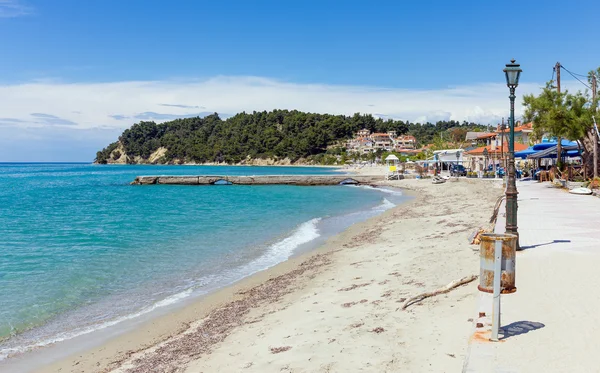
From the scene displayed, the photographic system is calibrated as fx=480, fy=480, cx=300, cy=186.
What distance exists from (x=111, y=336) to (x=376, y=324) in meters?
4.89

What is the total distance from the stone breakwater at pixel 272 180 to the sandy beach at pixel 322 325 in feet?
169

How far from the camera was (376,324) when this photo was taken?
6.71 m

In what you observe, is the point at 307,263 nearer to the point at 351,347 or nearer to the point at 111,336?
the point at 111,336

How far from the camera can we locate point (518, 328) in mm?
5574

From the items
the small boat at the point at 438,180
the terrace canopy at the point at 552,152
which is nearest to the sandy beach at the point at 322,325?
the terrace canopy at the point at 552,152

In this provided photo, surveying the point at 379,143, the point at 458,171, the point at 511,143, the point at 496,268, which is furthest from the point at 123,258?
the point at 379,143

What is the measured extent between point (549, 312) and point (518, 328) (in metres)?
0.81

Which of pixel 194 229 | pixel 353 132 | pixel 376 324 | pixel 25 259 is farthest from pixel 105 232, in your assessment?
pixel 353 132

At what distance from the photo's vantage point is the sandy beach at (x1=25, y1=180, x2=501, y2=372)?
568 centimetres

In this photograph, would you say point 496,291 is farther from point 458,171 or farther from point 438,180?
point 458,171

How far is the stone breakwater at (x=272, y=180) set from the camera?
64812mm

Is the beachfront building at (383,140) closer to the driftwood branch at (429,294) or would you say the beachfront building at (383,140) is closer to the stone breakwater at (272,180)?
the stone breakwater at (272,180)

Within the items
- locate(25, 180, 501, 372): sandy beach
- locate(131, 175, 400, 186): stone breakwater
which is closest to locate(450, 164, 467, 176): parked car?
locate(131, 175, 400, 186): stone breakwater

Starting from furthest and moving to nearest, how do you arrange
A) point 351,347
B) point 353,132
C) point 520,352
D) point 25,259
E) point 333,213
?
point 353,132, point 333,213, point 25,259, point 351,347, point 520,352
